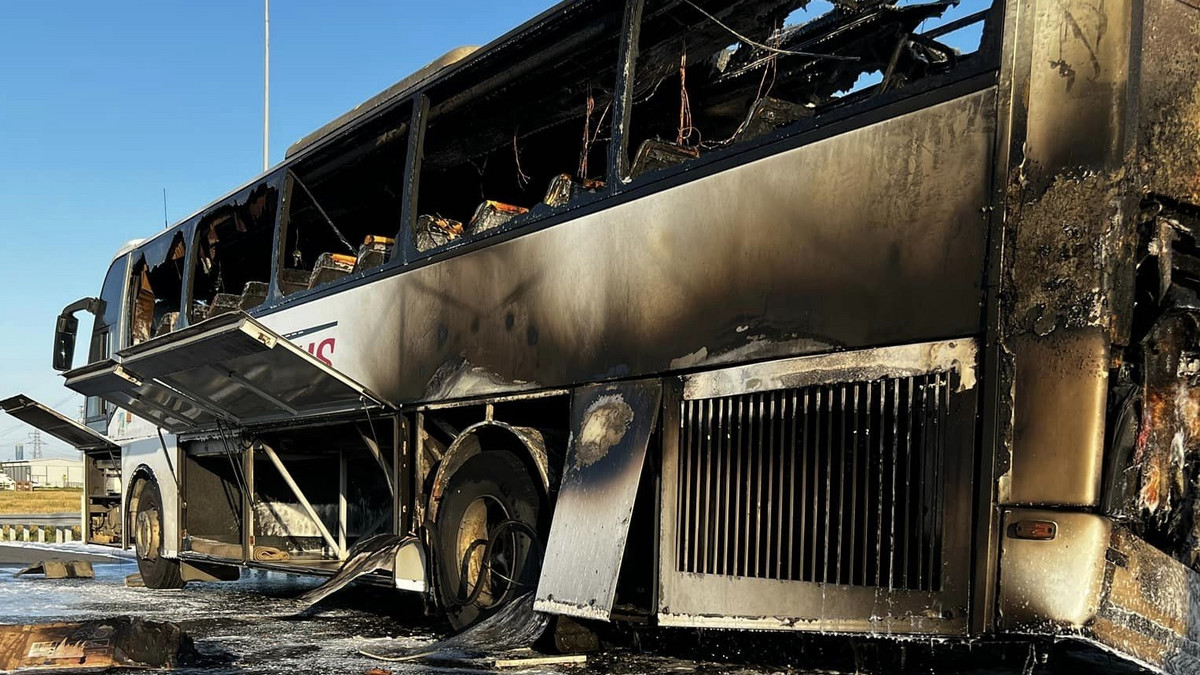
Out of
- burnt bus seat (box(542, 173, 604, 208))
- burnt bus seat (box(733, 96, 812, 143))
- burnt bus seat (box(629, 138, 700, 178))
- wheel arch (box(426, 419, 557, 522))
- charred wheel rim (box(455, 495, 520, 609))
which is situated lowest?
charred wheel rim (box(455, 495, 520, 609))

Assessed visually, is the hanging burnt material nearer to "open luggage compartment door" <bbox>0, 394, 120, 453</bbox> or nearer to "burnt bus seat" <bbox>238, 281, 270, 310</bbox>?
"burnt bus seat" <bbox>238, 281, 270, 310</bbox>

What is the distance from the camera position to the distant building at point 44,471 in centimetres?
8831

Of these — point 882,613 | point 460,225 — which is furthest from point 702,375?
point 460,225

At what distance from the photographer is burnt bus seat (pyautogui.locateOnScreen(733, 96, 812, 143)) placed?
15.8 ft

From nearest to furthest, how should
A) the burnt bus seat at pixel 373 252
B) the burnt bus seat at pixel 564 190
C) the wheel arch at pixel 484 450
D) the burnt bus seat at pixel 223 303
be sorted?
the burnt bus seat at pixel 564 190 → the wheel arch at pixel 484 450 → the burnt bus seat at pixel 373 252 → the burnt bus seat at pixel 223 303

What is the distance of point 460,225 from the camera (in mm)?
7035

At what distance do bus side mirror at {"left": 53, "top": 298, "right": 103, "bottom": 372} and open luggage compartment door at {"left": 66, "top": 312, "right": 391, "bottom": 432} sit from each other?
3.12m

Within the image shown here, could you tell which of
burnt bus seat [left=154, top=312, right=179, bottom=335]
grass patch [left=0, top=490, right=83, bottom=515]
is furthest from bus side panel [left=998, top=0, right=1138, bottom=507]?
grass patch [left=0, top=490, right=83, bottom=515]

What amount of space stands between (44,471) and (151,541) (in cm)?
9128

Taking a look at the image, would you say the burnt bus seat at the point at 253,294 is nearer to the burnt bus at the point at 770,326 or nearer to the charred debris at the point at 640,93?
the burnt bus at the point at 770,326

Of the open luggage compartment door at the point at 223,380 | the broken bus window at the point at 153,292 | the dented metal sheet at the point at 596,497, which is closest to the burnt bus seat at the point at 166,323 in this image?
the broken bus window at the point at 153,292

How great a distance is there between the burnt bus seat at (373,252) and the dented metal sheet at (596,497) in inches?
101

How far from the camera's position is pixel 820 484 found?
13.9 ft

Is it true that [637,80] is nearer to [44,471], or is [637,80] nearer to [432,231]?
[432,231]
